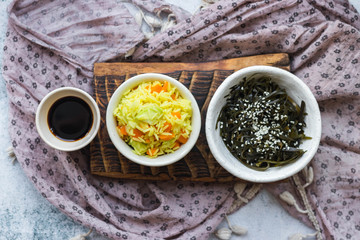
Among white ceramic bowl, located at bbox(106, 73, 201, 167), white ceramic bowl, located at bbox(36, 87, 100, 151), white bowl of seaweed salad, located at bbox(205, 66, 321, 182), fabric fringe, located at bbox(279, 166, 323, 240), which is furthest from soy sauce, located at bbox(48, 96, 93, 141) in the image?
fabric fringe, located at bbox(279, 166, 323, 240)

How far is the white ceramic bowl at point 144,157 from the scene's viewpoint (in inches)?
59.2

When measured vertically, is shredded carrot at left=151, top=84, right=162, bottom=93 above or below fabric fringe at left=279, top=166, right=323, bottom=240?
above

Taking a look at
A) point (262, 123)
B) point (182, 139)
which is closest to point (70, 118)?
point (182, 139)

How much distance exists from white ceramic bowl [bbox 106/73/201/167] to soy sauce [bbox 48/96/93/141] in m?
0.13

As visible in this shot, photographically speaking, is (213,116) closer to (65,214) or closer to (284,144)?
(284,144)

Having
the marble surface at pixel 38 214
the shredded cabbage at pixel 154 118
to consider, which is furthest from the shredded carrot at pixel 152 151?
the marble surface at pixel 38 214

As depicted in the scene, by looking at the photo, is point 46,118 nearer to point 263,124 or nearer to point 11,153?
point 11,153

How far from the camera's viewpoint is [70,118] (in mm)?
1590

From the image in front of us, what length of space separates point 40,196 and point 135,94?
2.15 ft

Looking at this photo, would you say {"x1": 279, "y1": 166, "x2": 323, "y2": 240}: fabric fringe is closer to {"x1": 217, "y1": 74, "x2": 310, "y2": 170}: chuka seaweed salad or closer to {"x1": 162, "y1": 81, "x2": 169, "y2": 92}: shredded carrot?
{"x1": 217, "y1": 74, "x2": 310, "y2": 170}: chuka seaweed salad

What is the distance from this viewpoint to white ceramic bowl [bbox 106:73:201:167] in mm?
1504

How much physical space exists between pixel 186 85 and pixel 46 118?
0.55 meters

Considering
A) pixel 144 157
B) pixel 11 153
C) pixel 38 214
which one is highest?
pixel 144 157

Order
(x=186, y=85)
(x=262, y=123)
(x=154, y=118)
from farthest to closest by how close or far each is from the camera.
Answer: (x=186, y=85), (x=262, y=123), (x=154, y=118)
